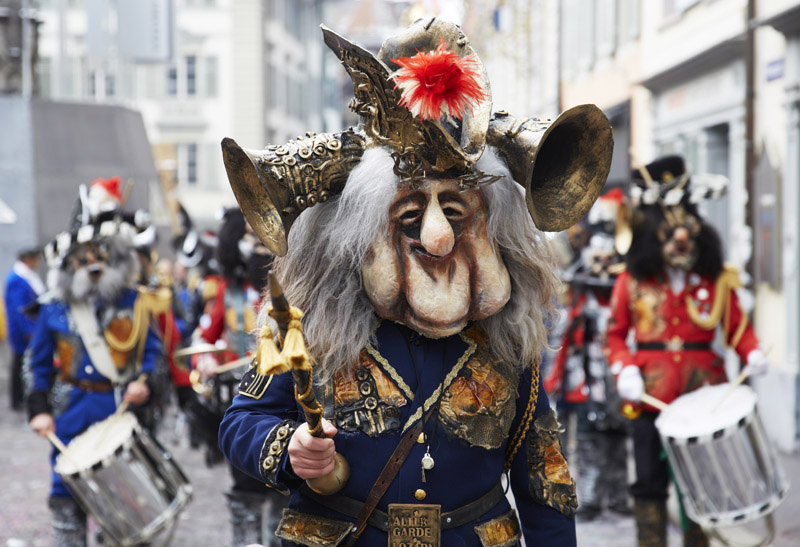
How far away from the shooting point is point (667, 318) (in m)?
5.77

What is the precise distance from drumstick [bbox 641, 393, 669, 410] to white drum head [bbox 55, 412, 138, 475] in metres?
2.65

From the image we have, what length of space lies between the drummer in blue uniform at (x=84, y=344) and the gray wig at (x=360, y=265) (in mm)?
3461

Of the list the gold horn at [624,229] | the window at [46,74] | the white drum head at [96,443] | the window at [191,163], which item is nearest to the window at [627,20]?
the gold horn at [624,229]

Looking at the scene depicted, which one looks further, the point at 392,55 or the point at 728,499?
the point at 728,499

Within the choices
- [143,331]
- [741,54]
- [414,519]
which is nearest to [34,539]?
[143,331]

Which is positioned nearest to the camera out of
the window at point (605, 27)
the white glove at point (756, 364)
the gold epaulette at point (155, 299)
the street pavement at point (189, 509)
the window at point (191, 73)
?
the white glove at point (756, 364)

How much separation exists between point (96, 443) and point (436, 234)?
3532 millimetres

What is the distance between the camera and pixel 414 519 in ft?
8.66

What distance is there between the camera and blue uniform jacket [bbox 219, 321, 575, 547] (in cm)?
266

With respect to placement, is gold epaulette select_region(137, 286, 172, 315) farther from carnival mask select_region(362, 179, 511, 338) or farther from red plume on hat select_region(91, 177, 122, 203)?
carnival mask select_region(362, 179, 511, 338)

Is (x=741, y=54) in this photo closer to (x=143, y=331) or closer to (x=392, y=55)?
(x=143, y=331)

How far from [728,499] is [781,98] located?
6.15 metres

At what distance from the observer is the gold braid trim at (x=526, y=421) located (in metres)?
2.86

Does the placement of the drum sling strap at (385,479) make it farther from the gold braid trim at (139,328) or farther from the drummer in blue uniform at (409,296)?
the gold braid trim at (139,328)
